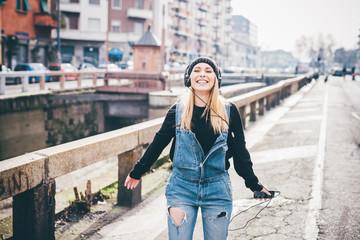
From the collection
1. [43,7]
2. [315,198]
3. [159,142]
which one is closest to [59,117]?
[315,198]

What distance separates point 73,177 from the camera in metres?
13.8

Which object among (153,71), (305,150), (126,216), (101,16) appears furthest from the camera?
(101,16)

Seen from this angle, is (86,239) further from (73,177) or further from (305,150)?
(73,177)

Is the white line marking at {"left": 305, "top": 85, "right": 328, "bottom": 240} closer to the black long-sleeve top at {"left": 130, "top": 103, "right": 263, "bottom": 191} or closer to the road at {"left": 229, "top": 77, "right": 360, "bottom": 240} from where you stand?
the road at {"left": 229, "top": 77, "right": 360, "bottom": 240}

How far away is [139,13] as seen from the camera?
55750 mm

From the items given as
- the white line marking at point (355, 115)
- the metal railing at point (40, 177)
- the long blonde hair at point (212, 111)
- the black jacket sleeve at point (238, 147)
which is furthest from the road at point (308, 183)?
the white line marking at point (355, 115)

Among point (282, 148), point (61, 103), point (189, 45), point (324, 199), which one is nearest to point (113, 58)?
point (189, 45)

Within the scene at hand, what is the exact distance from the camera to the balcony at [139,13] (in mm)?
55156

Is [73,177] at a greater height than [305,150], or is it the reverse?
[305,150]

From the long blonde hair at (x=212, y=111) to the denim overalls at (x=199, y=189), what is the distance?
0.07 metres

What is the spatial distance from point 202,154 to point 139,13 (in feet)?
181

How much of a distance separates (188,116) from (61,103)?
18.3 meters

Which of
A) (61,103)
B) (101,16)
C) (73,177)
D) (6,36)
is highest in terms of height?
(101,16)

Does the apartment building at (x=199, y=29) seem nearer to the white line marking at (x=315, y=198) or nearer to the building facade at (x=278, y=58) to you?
the white line marking at (x=315, y=198)
